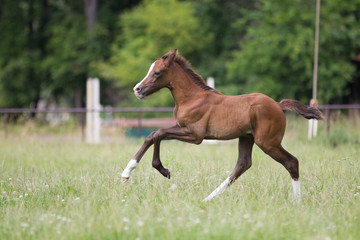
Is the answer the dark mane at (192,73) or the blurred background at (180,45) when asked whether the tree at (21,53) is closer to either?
the blurred background at (180,45)

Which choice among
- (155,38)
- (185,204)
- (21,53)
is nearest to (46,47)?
(21,53)

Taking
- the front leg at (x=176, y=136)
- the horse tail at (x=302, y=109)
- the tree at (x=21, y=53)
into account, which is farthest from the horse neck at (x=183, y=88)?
the tree at (x=21, y=53)

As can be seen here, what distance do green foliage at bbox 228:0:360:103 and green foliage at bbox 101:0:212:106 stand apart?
12.1ft

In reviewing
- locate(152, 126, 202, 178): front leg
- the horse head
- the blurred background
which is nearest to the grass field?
locate(152, 126, 202, 178): front leg

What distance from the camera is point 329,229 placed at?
4.39 meters

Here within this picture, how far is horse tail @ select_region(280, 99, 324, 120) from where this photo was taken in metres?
5.94

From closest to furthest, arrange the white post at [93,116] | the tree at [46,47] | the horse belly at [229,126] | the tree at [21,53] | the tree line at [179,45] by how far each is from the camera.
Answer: the horse belly at [229,126]
the white post at [93,116]
the tree line at [179,45]
the tree at [46,47]
the tree at [21,53]

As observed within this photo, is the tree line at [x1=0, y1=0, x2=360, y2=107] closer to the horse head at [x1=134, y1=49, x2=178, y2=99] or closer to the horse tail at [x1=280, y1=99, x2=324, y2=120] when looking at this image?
the horse tail at [x1=280, y1=99, x2=324, y2=120]

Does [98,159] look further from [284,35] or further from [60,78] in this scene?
[60,78]

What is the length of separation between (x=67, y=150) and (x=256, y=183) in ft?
23.8

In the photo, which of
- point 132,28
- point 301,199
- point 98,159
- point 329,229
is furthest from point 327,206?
point 132,28

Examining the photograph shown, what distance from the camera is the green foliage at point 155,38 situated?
23656 millimetres

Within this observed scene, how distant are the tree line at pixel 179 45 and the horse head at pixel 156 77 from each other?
586 inches

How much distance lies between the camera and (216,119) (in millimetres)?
5719
